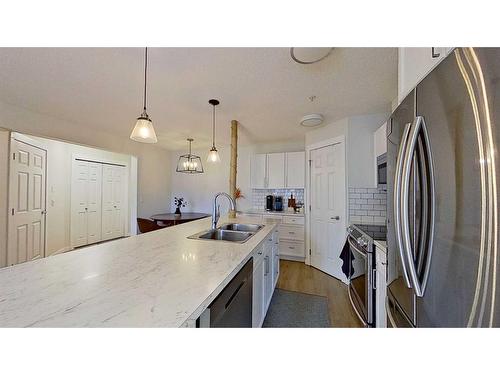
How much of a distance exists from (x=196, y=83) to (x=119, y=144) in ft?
9.70

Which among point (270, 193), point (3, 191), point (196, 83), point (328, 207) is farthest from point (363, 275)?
point (3, 191)

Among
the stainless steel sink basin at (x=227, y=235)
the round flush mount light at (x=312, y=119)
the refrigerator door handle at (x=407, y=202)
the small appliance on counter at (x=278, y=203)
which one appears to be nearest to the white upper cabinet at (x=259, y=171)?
the small appliance on counter at (x=278, y=203)

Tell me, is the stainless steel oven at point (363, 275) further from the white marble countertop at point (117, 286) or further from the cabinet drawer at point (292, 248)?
the cabinet drawer at point (292, 248)

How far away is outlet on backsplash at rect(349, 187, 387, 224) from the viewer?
2.69 m

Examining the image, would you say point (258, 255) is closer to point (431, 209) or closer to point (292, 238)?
point (431, 209)

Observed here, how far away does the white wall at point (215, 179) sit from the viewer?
452 centimetres

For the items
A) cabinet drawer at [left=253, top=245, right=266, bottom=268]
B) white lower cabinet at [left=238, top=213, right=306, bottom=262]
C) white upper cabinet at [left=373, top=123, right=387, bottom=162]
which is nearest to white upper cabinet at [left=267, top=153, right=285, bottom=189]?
white lower cabinet at [left=238, top=213, right=306, bottom=262]

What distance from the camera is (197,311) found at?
61 centimetres

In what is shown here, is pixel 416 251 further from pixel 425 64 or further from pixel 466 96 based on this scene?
pixel 425 64

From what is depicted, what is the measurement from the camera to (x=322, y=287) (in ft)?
8.52

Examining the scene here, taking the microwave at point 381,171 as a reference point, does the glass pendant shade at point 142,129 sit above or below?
above

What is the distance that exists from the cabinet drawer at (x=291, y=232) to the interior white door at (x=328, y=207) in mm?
263
